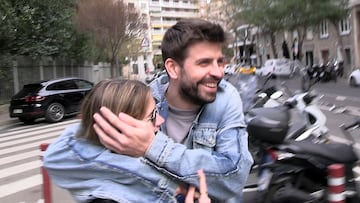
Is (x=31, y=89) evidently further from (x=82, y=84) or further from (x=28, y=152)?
(x=28, y=152)

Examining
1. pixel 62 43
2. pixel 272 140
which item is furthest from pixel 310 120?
pixel 62 43

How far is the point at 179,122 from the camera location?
6.18ft

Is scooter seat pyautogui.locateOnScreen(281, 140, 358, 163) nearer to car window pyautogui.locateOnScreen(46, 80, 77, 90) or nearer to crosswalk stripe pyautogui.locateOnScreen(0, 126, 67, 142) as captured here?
crosswalk stripe pyautogui.locateOnScreen(0, 126, 67, 142)

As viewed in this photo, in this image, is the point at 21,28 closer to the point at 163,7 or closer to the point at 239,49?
the point at 239,49

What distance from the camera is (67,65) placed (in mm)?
26922

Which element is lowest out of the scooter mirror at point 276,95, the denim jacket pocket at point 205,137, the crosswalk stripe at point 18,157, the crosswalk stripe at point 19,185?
the crosswalk stripe at point 18,157

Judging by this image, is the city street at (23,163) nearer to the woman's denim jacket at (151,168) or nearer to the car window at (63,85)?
the car window at (63,85)

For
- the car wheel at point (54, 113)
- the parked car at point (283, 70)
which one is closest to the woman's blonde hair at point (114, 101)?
the parked car at point (283, 70)

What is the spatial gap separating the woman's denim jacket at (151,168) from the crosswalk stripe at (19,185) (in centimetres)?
485

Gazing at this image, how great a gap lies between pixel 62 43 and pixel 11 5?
4.33 meters

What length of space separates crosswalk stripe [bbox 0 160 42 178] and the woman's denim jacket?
19.8 ft

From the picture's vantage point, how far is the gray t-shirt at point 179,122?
1856mm

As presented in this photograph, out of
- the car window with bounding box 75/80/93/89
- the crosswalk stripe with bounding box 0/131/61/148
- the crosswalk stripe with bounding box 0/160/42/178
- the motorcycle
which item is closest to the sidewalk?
the car window with bounding box 75/80/93/89

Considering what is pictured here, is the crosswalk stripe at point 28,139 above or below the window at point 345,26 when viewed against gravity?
below
